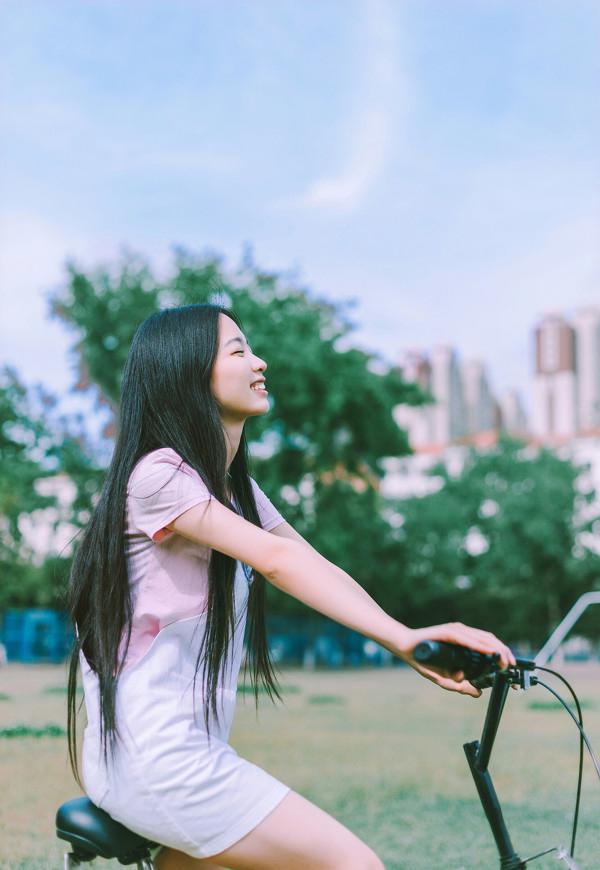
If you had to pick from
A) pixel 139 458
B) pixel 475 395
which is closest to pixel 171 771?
pixel 139 458

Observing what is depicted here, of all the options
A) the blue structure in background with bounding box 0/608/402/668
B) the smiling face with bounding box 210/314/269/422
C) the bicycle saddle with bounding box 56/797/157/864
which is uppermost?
the smiling face with bounding box 210/314/269/422

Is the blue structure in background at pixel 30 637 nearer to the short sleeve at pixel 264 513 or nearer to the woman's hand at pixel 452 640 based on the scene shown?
the short sleeve at pixel 264 513

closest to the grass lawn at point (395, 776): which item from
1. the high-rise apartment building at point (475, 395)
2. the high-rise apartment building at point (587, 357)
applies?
the high-rise apartment building at point (587, 357)

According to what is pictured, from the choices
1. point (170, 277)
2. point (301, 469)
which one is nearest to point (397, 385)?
point (301, 469)

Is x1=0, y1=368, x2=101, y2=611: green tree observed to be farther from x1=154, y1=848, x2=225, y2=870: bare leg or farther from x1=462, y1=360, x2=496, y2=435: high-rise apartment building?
x1=462, y1=360, x2=496, y2=435: high-rise apartment building

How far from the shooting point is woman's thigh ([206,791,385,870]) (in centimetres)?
195

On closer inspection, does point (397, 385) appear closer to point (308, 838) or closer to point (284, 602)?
point (284, 602)

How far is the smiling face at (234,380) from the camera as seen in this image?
2.34 meters

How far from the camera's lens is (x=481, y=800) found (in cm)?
203

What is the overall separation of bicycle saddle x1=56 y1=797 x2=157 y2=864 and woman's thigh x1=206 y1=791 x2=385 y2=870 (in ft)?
0.87

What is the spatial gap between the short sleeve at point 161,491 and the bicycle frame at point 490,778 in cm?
66

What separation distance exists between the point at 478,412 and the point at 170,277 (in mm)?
41849

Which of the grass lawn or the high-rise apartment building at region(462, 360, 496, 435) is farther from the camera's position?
the high-rise apartment building at region(462, 360, 496, 435)

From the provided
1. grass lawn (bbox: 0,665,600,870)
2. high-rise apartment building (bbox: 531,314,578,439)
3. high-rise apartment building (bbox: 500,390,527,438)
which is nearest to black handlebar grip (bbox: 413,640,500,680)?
grass lawn (bbox: 0,665,600,870)
